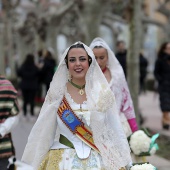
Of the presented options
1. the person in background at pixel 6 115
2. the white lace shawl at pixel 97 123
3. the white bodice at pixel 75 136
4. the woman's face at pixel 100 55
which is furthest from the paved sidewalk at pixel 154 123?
the white bodice at pixel 75 136

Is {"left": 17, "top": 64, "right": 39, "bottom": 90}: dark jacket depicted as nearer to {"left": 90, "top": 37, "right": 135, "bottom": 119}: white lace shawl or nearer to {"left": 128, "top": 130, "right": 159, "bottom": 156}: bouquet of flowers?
{"left": 90, "top": 37, "right": 135, "bottom": 119}: white lace shawl

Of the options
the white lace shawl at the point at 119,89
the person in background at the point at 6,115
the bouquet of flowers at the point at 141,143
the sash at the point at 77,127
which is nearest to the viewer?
the sash at the point at 77,127

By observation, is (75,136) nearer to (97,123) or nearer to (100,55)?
(97,123)

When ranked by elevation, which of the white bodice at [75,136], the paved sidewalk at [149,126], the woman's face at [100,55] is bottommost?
the paved sidewalk at [149,126]

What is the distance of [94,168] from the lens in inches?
161

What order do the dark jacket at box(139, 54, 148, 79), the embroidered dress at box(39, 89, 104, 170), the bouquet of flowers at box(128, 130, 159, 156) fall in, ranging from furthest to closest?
the dark jacket at box(139, 54, 148, 79) < the bouquet of flowers at box(128, 130, 159, 156) < the embroidered dress at box(39, 89, 104, 170)

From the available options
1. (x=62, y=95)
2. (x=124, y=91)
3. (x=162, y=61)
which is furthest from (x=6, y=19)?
(x=62, y=95)

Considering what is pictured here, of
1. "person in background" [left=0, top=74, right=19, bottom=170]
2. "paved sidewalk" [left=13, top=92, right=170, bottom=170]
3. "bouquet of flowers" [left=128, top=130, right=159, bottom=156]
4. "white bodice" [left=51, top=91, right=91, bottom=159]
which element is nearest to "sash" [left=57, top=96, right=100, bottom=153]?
"white bodice" [left=51, top=91, right=91, bottom=159]

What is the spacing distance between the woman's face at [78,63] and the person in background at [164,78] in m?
6.73

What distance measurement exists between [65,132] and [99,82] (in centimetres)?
46

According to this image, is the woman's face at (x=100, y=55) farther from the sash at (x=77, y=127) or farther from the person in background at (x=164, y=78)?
the person in background at (x=164, y=78)

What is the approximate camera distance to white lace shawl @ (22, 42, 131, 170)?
4.21 metres

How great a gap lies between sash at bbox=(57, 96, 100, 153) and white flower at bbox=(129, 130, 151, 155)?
165 centimetres

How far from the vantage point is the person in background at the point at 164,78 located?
36.1ft
